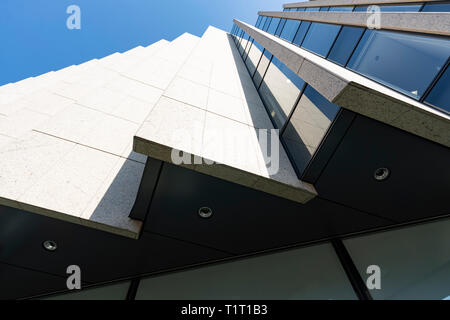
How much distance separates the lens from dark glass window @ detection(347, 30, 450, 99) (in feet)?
20.6

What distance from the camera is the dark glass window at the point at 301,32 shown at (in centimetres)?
1713

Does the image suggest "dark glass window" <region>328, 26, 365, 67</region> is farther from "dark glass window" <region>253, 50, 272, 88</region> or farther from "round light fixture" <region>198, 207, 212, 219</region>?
"round light fixture" <region>198, 207, 212, 219</region>

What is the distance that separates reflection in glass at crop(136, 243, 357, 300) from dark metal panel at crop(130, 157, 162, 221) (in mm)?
2268

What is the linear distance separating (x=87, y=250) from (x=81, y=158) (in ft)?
7.51

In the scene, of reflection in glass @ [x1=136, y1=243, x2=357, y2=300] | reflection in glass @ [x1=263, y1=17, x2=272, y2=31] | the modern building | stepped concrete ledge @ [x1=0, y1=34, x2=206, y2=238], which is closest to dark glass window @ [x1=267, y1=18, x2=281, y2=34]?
reflection in glass @ [x1=263, y1=17, x2=272, y2=31]

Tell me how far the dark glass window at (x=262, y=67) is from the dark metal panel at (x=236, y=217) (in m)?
7.21

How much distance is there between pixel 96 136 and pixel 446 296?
9009 mm

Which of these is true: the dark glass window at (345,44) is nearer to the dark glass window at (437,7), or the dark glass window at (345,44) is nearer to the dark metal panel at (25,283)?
the dark glass window at (437,7)

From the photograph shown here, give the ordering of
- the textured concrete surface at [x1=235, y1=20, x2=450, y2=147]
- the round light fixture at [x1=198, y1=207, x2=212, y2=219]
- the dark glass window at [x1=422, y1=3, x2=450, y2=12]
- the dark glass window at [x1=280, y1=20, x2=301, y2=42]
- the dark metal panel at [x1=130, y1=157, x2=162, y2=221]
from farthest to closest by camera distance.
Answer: the dark glass window at [x1=280, y1=20, x2=301, y2=42], the dark glass window at [x1=422, y1=3, x2=450, y2=12], the round light fixture at [x1=198, y1=207, x2=212, y2=219], the dark metal panel at [x1=130, y1=157, x2=162, y2=221], the textured concrete surface at [x1=235, y1=20, x2=450, y2=147]

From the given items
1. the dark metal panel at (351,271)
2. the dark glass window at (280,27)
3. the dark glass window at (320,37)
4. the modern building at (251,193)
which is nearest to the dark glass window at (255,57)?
the dark glass window at (320,37)

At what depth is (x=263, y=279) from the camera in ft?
19.7

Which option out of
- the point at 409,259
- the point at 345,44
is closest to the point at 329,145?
the point at 409,259

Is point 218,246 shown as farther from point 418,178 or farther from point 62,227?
point 418,178
